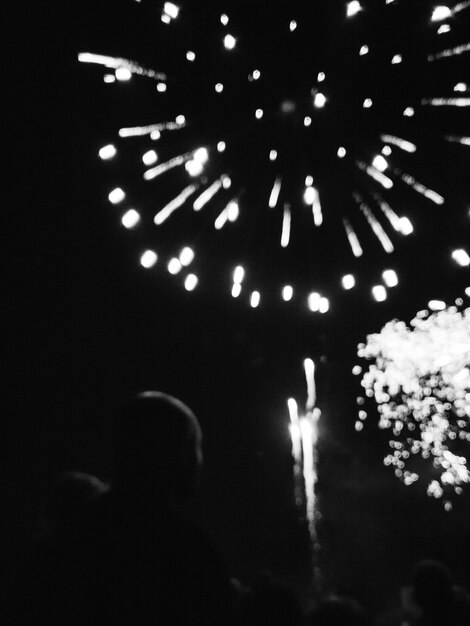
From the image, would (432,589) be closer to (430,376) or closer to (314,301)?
(314,301)

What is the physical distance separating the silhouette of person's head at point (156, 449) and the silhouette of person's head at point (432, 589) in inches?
80.7

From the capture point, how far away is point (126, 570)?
1.68 m

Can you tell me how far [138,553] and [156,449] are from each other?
0.30 m

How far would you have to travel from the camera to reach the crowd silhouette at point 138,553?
1649 mm

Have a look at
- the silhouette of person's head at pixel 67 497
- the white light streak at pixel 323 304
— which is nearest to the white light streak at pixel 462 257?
the white light streak at pixel 323 304

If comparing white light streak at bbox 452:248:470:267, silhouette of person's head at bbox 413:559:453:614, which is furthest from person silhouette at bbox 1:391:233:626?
white light streak at bbox 452:248:470:267

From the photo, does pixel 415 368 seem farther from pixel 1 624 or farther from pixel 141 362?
pixel 1 624

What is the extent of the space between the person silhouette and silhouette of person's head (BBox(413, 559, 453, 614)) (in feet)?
6.75

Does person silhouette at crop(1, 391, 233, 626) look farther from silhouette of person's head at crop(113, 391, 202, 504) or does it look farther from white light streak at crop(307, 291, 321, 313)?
white light streak at crop(307, 291, 321, 313)

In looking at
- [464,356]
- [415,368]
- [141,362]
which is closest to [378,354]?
[415,368]

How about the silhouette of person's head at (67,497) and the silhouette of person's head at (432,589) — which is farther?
the silhouette of person's head at (432,589)

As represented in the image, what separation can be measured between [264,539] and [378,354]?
1266 centimetres

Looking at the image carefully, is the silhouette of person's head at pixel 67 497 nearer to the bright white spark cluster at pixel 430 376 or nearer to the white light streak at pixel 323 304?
the white light streak at pixel 323 304

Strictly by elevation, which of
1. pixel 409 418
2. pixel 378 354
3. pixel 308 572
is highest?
pixel 378 354
